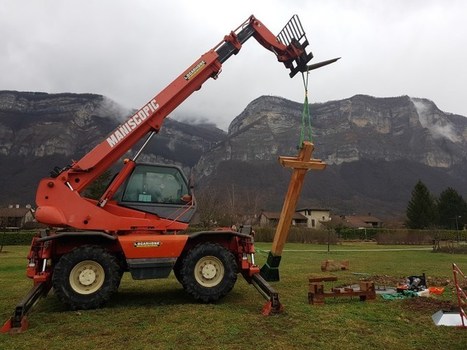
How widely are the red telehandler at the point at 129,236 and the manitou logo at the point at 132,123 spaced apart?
0.02 m

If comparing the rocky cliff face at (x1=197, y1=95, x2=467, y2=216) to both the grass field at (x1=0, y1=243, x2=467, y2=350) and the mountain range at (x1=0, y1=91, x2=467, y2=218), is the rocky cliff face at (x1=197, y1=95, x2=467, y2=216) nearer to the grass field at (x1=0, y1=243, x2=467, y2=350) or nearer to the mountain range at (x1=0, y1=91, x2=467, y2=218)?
the mountain range at (x1=0, y1=91, x2=467, y2=218)

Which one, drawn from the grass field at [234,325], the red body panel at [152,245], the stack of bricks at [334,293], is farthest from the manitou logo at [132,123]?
the stack of bricks at [334,293]

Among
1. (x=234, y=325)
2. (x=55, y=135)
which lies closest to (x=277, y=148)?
(x=55, y=135)

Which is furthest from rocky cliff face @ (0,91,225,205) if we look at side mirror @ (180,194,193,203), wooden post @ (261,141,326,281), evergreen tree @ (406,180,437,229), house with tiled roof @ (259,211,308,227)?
side mirror @ (180,194,193,203)

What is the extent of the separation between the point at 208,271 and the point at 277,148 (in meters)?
148

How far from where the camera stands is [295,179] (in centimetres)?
1135

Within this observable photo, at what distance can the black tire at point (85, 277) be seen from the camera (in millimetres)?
7434

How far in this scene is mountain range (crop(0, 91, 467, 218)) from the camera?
12275 centimetres

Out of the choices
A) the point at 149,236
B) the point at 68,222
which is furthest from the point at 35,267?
the point at 149,236

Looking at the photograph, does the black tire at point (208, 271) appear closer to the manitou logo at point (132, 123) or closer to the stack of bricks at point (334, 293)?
the stack of bricks at point (334, 293)

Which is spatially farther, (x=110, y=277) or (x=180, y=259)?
(x=180, y=259)

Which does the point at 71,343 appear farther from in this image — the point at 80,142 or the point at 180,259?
the point at 80,142

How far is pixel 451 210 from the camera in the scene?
246 ft

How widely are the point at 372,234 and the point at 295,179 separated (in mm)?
49704
